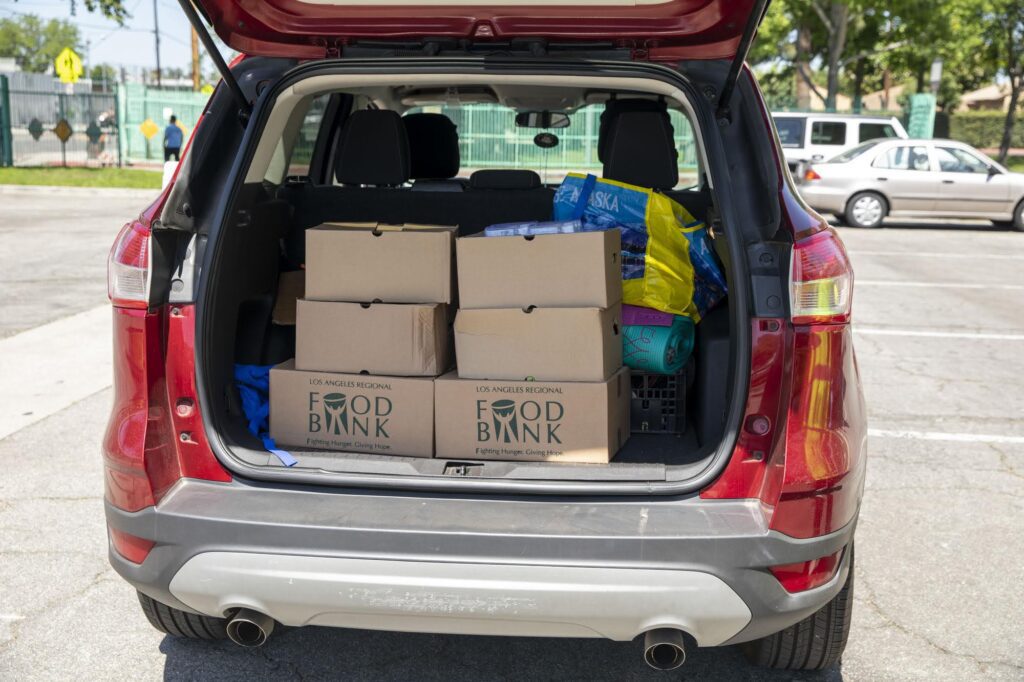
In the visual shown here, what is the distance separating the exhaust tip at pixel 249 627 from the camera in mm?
Answer: 2537

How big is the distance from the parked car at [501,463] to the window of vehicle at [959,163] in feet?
50.0

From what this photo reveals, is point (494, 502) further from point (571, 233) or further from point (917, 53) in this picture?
point (917, 53)

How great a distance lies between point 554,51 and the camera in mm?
2883

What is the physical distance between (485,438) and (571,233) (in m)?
0.64

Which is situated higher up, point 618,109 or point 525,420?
point 618,109

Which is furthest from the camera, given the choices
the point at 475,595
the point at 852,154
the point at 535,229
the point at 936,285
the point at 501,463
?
the point at 852,154

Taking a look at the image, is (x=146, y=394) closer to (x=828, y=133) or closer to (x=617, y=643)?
(x=617, y=643)

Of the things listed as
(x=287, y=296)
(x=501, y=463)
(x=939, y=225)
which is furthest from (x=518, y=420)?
(x=939, y=225)

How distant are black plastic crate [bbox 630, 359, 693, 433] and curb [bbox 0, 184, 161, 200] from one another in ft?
58.1

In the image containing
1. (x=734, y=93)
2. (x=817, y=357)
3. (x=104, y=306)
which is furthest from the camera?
(x=104, y=306)

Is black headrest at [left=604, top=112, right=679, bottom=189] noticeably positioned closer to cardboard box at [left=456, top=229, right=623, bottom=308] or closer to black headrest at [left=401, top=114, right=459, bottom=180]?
cardboard box at [left=456, top=229, right=623, bottom=308]

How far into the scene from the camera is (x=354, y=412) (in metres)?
3.10

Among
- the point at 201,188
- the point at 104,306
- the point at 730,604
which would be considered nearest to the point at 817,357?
the point at 730,604

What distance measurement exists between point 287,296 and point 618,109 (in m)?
1.39
